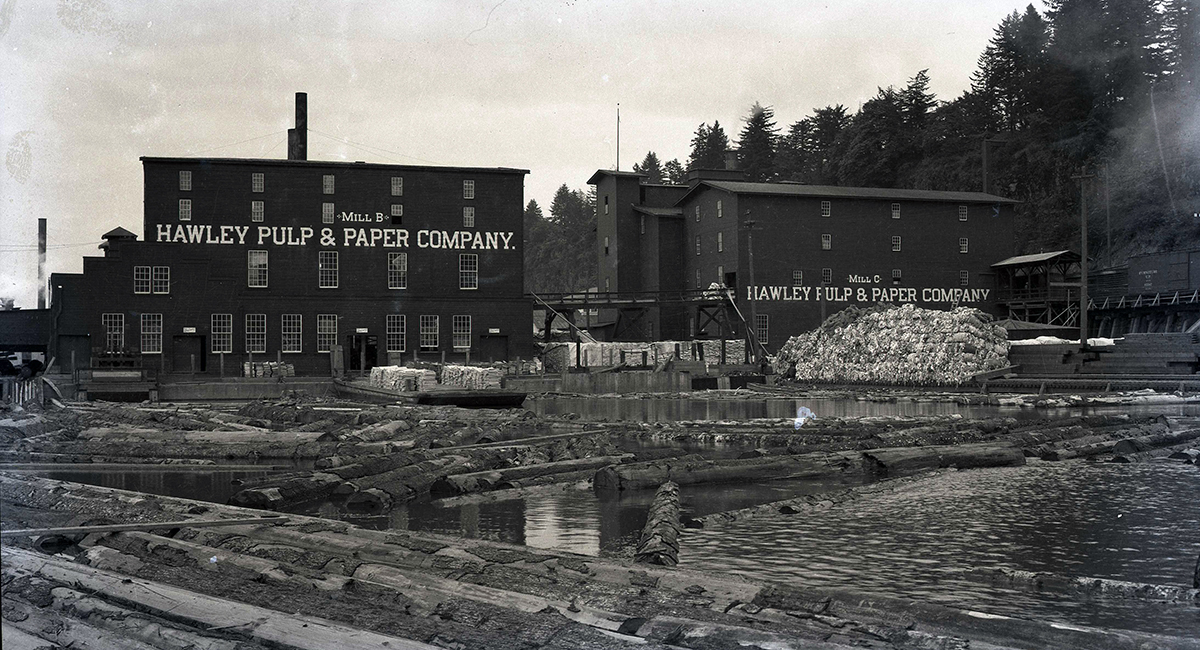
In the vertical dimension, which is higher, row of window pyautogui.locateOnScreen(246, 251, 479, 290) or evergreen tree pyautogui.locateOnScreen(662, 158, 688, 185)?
evergreen tree pyautogui.locateOnScreen(662, 158, 688, 185)

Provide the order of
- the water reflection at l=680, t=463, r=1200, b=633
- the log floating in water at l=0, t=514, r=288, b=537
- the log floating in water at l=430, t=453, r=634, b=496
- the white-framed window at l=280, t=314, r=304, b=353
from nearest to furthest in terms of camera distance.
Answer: the water reflection at l=680, t=463, r=1200, b=633 → the log floating in water at l=0, t=514, r=288, b=537 → the log floating in water at l=430, t=453, r=634, b=496 → the white-framed window at l=280, t=314, r=304, b=353

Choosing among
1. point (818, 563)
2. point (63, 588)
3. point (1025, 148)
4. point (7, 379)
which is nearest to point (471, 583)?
point (63, 588)

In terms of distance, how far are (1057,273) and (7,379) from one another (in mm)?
57925

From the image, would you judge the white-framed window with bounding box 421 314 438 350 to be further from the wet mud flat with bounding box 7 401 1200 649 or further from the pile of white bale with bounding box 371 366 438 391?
the wet mud flat with bounding box 7 401 1200 649

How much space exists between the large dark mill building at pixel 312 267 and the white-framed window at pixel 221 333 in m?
0.07

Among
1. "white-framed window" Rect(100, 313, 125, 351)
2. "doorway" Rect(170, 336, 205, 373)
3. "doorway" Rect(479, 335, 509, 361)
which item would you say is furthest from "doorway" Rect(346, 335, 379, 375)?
"white-framed window" Rect(100, 313, 125, 351)

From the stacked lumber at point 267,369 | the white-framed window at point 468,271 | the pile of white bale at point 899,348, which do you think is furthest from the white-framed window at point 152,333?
the pile of white bale at point 899,348

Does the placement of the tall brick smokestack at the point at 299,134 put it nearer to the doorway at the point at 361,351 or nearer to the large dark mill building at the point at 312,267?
the large dark mill building at the point at 312,267

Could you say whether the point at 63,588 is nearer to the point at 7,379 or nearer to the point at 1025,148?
the point at 7,379

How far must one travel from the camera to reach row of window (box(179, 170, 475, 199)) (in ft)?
174

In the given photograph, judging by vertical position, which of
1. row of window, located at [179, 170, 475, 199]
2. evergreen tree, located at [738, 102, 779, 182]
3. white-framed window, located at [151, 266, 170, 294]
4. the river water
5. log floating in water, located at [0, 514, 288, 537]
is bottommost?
the river water

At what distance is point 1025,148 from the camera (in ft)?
245

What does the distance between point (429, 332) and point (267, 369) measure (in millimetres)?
9148

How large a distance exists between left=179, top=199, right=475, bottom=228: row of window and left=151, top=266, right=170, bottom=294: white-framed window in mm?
3923
